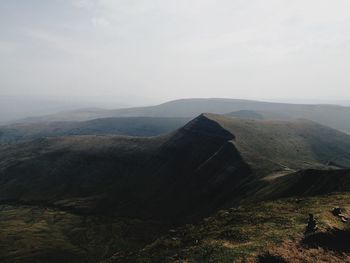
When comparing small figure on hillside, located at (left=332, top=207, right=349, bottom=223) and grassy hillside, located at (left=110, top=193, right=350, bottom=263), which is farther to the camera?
small figure on hillside, located at (left=332, top=207, right=349, bottom=223)

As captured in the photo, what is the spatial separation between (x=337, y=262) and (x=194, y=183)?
137m

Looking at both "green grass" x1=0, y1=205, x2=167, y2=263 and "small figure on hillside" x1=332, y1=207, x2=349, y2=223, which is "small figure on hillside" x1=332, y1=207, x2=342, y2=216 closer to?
"small figure on hillside" x1=332, y1=207, x2=349, y2=223

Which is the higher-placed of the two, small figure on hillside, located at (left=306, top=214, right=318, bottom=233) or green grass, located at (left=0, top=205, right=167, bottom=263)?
small figure on hillside, located at (left=306, top=214, right=318, bottom=233)

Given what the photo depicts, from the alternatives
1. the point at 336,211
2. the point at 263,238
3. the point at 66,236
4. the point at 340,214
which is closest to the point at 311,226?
the point at 263,238

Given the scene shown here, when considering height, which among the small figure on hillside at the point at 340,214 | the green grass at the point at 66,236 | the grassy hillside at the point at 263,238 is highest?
the small figure on hillside at the point at 340,214

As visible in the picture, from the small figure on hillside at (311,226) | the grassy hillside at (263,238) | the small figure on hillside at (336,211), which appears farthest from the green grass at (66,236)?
the small figure on hillside at (311,226)

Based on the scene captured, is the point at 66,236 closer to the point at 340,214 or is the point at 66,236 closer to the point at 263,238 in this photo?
the point at 263,238

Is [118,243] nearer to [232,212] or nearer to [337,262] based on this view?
[232,212]

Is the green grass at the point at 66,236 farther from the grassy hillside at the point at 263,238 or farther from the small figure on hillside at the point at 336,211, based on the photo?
the small figure on hillside at the point at 336,211

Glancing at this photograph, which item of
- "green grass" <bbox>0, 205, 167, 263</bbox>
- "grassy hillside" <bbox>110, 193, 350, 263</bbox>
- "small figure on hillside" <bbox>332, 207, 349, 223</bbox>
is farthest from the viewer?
"green grass" <bbox>0, 205, 167, 263</bbox>

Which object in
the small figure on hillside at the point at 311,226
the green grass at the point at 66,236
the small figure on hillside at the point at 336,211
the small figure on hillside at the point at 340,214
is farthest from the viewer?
the green grass at the point at 66,236

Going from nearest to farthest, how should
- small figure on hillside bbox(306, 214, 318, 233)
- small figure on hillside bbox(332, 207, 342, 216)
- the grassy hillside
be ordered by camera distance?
the grassy hillside
small figure on hillside bbox(306, 214, 318, 233)
small figure on hillside bbox(332, 207, 342, 216)

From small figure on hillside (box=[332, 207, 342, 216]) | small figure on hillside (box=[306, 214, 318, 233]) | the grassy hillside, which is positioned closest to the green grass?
the grassy hillside

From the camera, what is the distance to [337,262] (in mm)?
35406
